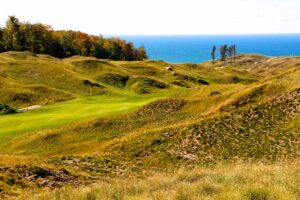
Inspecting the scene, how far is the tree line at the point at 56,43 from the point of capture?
12462 cm

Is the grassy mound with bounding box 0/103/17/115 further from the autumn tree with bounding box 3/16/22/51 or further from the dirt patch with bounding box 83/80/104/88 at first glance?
the autumn tree with bounding box 3/16/22/51

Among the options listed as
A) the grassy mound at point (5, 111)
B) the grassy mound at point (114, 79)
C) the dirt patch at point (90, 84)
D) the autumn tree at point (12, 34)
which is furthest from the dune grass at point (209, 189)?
the autumn tree at point (12, 34)

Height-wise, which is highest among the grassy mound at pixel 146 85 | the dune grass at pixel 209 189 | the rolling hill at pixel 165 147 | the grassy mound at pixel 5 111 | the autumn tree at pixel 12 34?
the autumn tree at pixel 12 34

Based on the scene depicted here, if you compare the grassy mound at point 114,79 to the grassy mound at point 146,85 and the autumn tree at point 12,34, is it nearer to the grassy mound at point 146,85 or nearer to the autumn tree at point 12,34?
the grassy mound at point 146,85

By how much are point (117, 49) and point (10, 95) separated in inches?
3346

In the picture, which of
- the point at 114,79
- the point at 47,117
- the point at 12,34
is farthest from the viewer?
the point at 12,34

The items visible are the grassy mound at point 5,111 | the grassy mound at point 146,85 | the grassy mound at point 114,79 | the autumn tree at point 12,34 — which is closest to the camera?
the grassy mound at point 5,111

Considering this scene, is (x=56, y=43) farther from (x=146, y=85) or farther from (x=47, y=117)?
(x=47, y=117)

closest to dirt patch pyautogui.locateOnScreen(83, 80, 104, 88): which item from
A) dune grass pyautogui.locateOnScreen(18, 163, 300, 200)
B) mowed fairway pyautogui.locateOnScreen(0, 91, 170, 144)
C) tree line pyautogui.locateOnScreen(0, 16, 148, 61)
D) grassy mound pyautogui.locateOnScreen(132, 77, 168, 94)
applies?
grassy mound pyautogui.locateOnScreen(132, 77, 168, 94)

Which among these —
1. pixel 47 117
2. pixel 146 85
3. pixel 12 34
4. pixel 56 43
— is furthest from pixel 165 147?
pixel 56 43

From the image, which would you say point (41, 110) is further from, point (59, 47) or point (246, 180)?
point (59, 47)

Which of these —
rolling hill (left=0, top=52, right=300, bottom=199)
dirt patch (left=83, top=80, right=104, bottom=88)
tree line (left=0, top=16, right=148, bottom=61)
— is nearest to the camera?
rolling hill (left=0, top=52, right=300, bottom=199)

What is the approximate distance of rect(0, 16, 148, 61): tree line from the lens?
124625mm

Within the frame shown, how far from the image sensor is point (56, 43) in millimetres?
135250
